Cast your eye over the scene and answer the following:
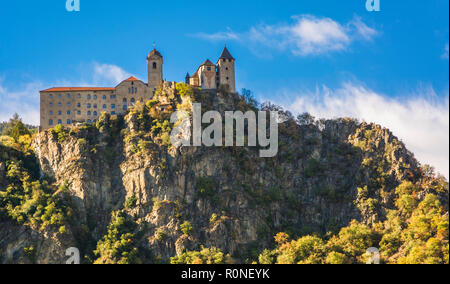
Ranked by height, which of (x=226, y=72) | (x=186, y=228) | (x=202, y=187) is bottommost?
(x=186, y=228)

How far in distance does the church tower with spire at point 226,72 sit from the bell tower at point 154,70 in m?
9.99

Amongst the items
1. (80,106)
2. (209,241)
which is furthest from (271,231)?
(80,106)

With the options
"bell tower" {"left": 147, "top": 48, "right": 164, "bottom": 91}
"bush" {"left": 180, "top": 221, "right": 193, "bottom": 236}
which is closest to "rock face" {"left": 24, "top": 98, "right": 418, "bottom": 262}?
"bush" {"left": 180, "top": 221, "right": 193, "bottom": 236}

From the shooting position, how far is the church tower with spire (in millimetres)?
127438

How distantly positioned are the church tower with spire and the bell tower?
32.8 feet

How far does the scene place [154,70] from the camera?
12656 centimetres

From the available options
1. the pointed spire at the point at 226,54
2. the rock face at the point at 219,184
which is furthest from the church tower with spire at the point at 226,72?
the rock face at the point at 219,184

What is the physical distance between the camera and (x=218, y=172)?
11694 centimetres

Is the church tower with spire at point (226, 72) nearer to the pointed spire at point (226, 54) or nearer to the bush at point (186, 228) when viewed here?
the pointed spire at point (226, 54)

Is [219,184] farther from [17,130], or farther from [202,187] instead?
[17,130]

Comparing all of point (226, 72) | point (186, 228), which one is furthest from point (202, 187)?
point (226, 72)

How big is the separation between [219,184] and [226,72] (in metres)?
22.3

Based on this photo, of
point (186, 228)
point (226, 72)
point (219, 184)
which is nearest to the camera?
point (186, 228)

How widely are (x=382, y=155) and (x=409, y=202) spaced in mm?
12249
